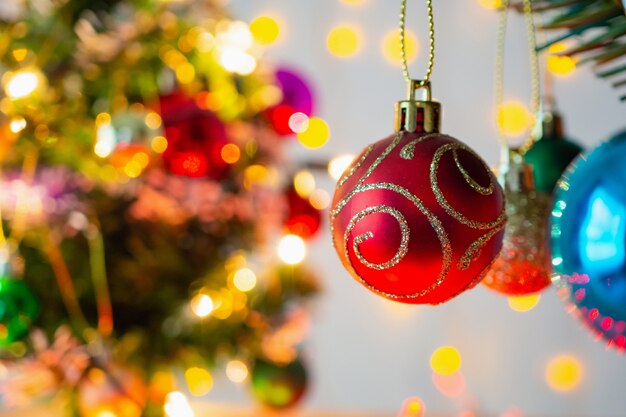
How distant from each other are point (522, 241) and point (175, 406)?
28.0 inches

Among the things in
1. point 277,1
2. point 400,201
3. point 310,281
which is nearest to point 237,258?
point 310,281

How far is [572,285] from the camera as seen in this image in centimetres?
40

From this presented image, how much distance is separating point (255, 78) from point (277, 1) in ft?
3.20

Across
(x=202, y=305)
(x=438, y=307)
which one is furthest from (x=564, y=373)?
(x=202, y=305)

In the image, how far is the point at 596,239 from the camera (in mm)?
373

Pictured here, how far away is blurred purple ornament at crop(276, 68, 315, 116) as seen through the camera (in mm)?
1084

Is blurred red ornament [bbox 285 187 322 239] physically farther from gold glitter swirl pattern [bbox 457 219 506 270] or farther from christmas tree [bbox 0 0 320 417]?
gold glitter swirl pattern [bbox 457 219 506 270]

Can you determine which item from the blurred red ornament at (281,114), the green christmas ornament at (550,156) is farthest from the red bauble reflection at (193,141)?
the green christmas ornament at (550,156)

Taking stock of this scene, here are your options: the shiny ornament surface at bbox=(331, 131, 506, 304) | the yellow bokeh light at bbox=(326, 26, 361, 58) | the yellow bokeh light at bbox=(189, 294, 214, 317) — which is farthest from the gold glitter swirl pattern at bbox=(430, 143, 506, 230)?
the yellow bokeh light at bbox=(326, 26, 361, 58)

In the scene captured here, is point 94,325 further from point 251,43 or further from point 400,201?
point 400,201

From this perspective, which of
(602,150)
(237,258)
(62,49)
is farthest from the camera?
(237,258)

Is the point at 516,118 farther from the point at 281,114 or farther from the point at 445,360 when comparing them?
the point at 281,114

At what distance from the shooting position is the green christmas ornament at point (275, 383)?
1.15m

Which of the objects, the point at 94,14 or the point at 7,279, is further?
the point at 94,14
